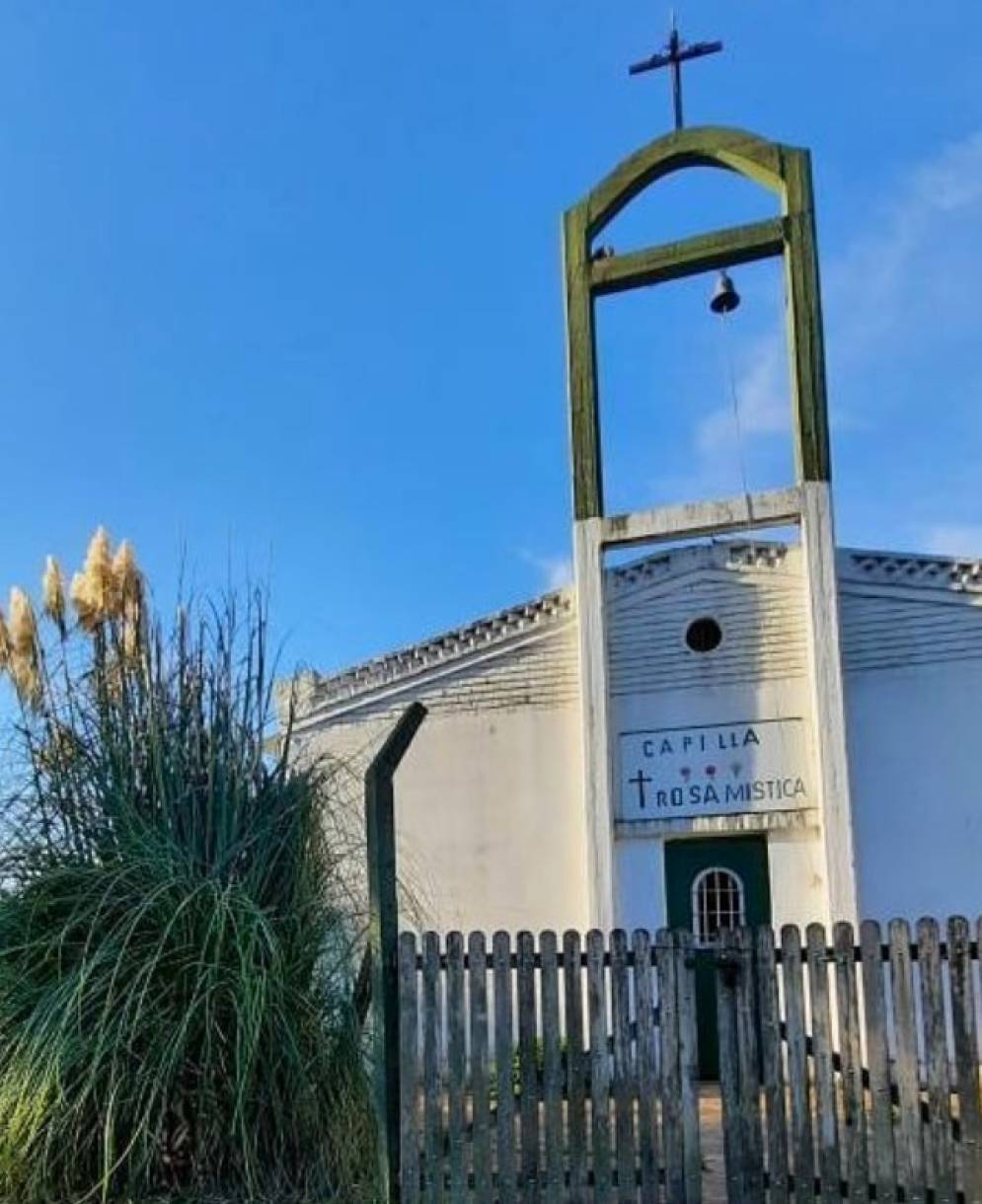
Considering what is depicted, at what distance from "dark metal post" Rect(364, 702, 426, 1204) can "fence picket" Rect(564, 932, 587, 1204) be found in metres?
0.73

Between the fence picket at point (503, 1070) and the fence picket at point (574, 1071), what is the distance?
0.79ft

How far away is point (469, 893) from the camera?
1070cm

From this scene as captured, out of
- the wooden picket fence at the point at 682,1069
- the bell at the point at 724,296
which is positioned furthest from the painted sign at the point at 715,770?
the wooden picket fence at the point at 682,1069

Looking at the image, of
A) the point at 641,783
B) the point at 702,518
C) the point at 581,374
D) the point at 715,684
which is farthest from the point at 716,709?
the point at 581,374

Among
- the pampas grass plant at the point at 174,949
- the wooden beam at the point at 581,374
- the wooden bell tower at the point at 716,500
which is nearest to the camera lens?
the pampas grass plant at the point at 174,949

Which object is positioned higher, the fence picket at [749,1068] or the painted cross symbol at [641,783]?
the painted cross symbol at [641,783]

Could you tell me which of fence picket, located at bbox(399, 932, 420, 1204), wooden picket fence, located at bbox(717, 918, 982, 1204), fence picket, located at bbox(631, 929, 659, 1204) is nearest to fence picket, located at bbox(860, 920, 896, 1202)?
wooden picket fence, located at bbox(717, 918, 982, 1204)

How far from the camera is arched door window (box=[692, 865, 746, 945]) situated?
9906mm

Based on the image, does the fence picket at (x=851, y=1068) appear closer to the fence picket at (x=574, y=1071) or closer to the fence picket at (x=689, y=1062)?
the fence picket at (x=689, y=1062)

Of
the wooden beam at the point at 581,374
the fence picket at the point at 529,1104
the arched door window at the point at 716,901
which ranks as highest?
the wooden beam at the point at 581,374

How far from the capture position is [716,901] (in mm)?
9984

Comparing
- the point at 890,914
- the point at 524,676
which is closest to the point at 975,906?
the point at 890,914

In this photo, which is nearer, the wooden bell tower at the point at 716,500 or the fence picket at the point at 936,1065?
the fence picket at the point at 936,1065

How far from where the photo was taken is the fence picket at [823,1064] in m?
5.11
